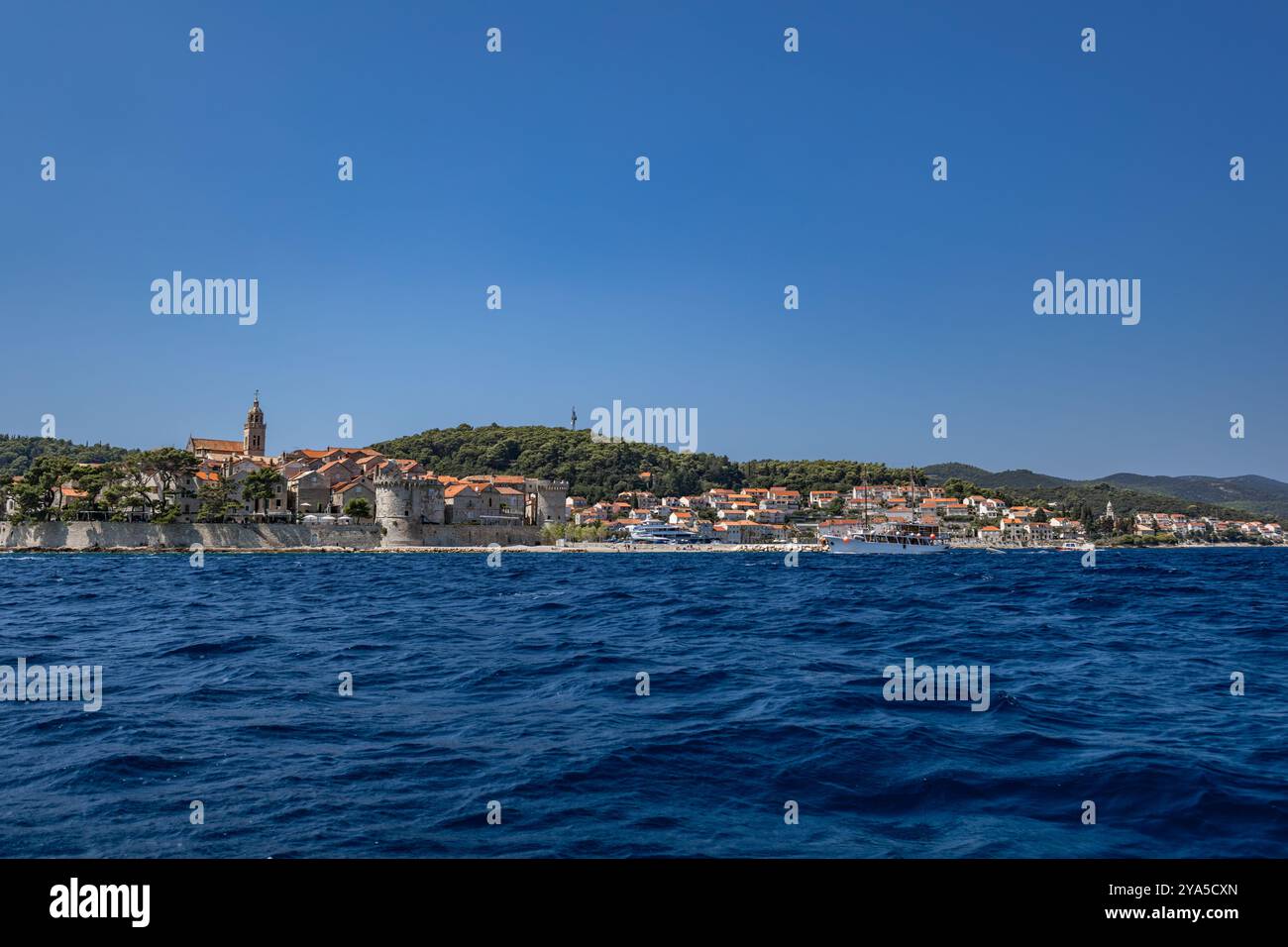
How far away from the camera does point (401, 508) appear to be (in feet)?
277

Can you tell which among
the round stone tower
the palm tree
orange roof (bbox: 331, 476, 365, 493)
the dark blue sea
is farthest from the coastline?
the dark blue sea

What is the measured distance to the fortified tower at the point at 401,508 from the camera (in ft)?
275

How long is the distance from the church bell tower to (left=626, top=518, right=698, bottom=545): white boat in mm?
43905

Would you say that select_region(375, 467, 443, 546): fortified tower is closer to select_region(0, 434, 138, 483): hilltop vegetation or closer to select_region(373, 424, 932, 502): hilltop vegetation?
select_region(373, 424, 932, 502): hilltop vegetation

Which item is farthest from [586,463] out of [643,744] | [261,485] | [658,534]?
[643,744]

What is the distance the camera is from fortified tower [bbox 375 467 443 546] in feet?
275

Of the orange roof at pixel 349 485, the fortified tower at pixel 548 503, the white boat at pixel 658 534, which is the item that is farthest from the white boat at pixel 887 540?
the orange roof at pixel 349 485

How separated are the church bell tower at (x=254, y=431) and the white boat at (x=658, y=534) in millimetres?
43905

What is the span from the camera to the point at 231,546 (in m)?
75.7

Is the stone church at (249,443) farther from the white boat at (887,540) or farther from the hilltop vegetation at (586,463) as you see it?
the white boat at (887,540)

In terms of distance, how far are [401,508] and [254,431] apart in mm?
28051
